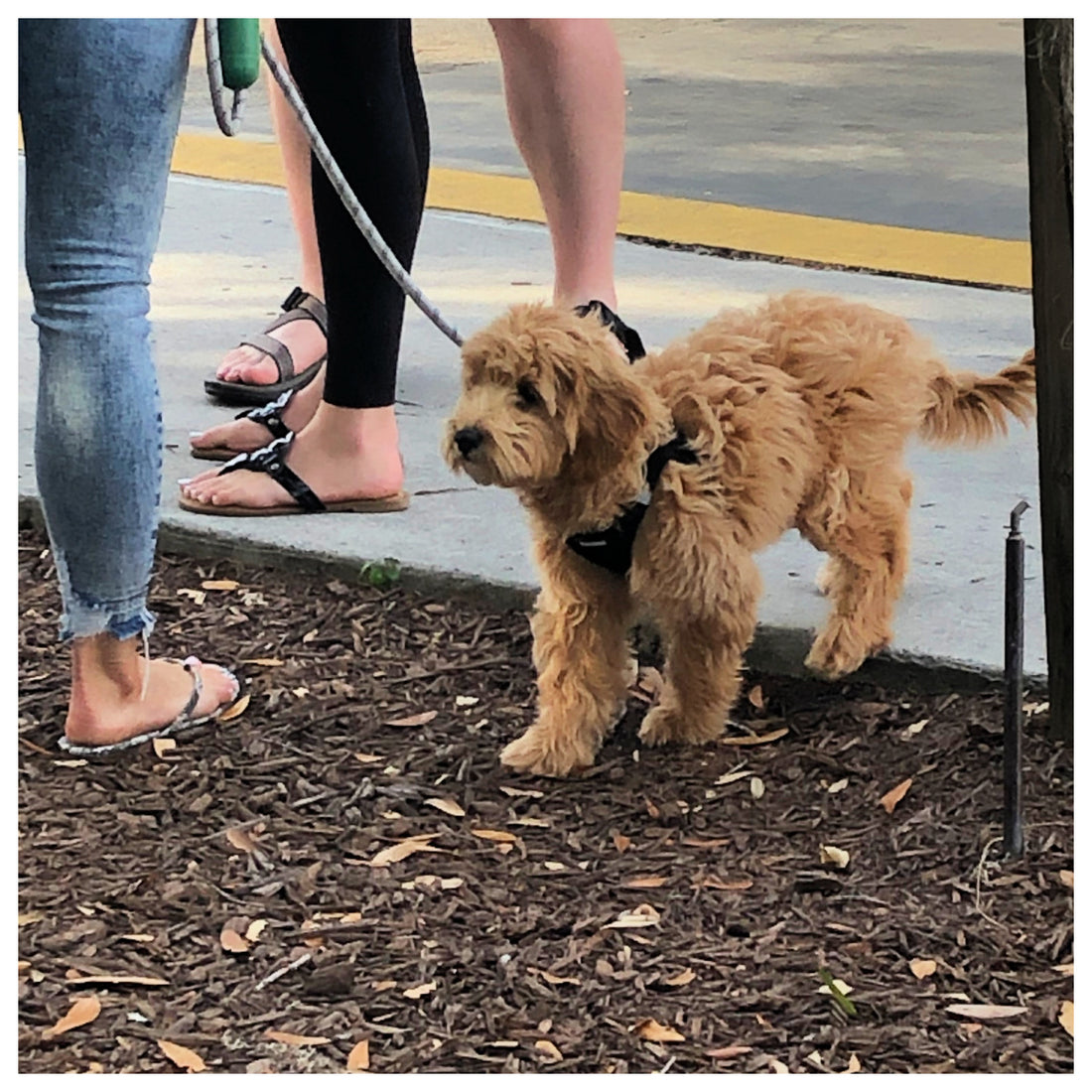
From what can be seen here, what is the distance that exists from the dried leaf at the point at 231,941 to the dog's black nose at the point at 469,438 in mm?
935

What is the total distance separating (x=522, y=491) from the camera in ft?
11.5

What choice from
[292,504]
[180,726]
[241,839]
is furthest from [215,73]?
[292,504]

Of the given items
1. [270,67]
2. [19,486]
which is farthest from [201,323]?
[270,67]

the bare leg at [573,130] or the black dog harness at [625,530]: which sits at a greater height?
the bare leg at [573,130]

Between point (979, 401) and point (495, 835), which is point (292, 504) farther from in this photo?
point (979, 401)

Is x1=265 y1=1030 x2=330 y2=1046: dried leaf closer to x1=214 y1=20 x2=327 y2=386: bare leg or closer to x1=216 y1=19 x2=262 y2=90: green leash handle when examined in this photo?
x1=216 y1=19 x2=262 y2=90: green leash handle

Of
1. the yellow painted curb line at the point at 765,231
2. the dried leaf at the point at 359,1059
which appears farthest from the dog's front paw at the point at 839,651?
the yellow painted curb line at the point at 765,231

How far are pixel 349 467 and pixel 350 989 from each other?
1.98 m

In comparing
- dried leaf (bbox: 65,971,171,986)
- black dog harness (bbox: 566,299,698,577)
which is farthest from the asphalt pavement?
dried leaf (bbox: 65,971,171,986)

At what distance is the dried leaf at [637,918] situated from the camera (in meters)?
3.07

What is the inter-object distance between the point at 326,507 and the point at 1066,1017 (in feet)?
8.06

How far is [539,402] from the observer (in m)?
3.33

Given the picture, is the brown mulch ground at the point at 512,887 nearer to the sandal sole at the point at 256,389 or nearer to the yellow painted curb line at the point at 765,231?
the sandal sole at the point at 256,389

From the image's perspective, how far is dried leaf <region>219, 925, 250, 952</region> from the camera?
3023 mm
